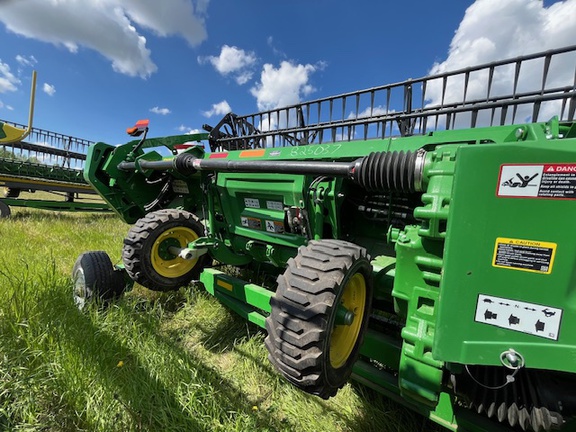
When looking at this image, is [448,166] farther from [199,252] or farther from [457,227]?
[199,252]

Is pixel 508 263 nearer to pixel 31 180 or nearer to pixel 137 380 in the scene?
pixel 137 380

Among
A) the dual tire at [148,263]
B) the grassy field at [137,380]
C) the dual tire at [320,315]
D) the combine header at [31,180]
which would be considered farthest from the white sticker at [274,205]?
the combine header at [31,180]

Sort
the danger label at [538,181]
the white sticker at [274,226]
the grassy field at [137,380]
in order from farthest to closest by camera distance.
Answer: the white sticker at [274,226], the grassy field at [137,380], the danger label at [538,181]

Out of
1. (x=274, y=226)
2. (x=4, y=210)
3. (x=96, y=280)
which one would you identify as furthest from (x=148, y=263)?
(x=4, y=210)

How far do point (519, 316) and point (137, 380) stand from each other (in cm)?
222

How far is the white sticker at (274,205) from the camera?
8.79 ft

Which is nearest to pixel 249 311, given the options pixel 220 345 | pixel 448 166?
pixel 220 345

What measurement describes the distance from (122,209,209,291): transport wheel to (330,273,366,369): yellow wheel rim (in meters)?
1.80

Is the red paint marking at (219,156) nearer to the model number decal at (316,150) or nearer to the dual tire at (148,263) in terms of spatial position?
the dual tire at (148,263)

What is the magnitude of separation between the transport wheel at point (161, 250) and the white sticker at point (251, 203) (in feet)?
1.85

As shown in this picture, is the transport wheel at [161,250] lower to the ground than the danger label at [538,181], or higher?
lower

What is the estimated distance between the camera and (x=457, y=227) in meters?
1.20

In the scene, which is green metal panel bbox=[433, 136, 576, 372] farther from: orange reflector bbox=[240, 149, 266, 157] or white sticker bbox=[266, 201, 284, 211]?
orange reflector bbox=[240, 149, 266, 157]

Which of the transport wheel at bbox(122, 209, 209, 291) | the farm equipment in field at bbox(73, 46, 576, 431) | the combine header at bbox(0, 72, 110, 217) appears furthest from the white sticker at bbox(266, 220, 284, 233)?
the combine header at bbox(0, 72, 110, 217)
